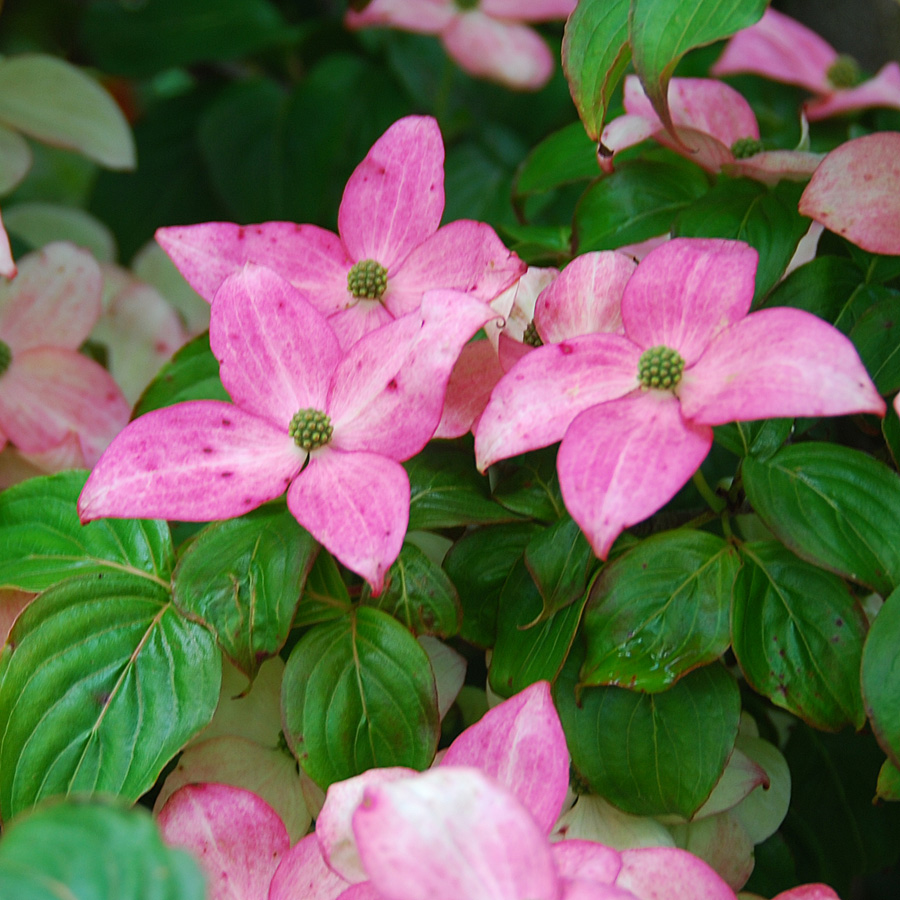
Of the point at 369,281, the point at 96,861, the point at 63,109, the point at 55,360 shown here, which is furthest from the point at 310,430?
the point at 63,109

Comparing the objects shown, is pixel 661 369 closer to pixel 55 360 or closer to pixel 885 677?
pixel 885 677

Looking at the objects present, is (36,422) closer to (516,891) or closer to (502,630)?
(502,630)

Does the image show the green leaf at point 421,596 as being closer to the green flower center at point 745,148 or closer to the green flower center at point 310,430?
the green flower center at point 310,430

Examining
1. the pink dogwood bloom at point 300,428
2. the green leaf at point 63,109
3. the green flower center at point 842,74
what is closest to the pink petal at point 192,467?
the pink dogwood bloom at point 300,428

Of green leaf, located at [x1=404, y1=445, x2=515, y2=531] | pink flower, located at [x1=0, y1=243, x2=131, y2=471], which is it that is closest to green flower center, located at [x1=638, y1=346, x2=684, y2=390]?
green leaf, located at [x1=404, y1=445, x2=515, y2=531]

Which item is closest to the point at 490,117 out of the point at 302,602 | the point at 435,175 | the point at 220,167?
the point at 220,167

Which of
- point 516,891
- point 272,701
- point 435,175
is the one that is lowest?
point 272,701
